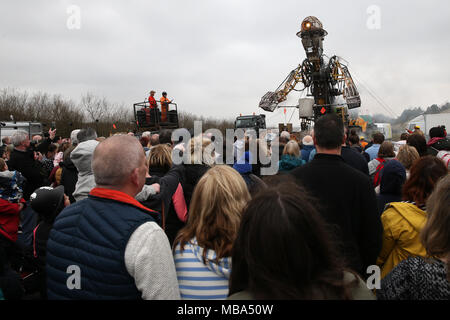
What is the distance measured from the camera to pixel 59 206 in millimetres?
2887

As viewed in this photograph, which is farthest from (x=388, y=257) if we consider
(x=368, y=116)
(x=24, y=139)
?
(x=368, y=116)

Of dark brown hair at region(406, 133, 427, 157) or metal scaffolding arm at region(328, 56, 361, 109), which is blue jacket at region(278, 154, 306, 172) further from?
metal scaffolding arm at region(328, 56, 361, 109)

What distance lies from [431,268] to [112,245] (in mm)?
1557

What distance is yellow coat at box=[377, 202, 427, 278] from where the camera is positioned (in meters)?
2.27

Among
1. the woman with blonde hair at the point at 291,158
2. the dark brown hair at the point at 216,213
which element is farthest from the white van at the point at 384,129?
the dark brown hair at the point at 216,213

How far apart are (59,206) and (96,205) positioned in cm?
151

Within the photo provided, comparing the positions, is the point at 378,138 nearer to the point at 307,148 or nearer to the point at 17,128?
the point at 307,148

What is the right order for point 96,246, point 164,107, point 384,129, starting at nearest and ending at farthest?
point 96,246
point 164,107
point 384,129

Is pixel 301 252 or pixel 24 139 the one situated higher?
pixel 24 139

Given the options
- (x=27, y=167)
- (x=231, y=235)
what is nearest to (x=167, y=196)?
(x=231, y=235)

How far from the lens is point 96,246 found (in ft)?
5.14

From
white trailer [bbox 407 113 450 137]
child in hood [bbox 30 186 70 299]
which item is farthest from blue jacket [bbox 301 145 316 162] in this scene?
white trailer [bbox 407 113 450 137]

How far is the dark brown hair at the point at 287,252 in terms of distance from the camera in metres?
1.07
